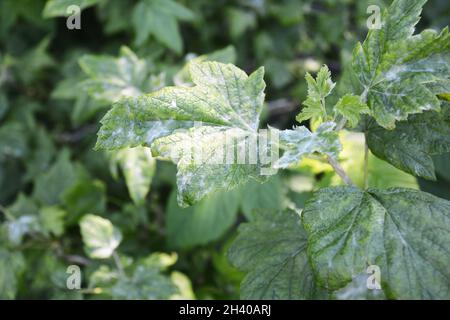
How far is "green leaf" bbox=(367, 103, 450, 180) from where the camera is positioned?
1317 millimetres

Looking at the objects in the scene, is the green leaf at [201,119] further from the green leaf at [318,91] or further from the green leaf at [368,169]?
the green leaf at [368,169]

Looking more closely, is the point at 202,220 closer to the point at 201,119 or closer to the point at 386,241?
the point at 201,119

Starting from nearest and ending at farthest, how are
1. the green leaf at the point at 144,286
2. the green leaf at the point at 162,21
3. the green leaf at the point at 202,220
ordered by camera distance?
1. the green leaf at the point at 144,286
2. the green leaf at the point at 202,220
3. the green leaf at the point at 162,21

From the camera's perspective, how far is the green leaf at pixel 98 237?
2.00 meters

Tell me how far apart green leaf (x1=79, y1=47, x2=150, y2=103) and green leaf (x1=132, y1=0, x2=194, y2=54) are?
0.54 meters

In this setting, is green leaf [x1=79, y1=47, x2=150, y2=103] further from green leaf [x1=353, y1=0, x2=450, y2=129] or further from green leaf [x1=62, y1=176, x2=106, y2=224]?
green leaf [x1=353, y1=0, x2=450, y2=129]

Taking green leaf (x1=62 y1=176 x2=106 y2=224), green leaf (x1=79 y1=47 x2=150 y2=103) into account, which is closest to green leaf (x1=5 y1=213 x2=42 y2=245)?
green leaf (x1=62 y1=176 x2=106 y2=224)

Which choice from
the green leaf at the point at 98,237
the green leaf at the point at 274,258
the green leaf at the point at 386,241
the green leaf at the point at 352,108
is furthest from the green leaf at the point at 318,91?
the green leaf at the point at 98,237

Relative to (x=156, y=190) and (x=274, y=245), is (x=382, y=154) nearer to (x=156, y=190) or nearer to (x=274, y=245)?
(x=274, y=245)

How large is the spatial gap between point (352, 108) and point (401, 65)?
0.16 m

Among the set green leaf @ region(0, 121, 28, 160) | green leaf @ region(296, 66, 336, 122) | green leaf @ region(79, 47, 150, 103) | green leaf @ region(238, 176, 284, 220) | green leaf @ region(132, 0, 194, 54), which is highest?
green leaf @ region(132, 0, 194, 54)

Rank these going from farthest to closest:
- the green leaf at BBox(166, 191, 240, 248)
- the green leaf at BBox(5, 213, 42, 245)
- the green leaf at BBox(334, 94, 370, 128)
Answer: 1. the green leaf at BBox(166, 191, 240, 248)
2. the green leaf at BBox(5, 213, 42, 245)
3. the green leaf at BBox(334, 94, 370, 128)

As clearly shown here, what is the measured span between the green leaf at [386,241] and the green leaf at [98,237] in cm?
105
